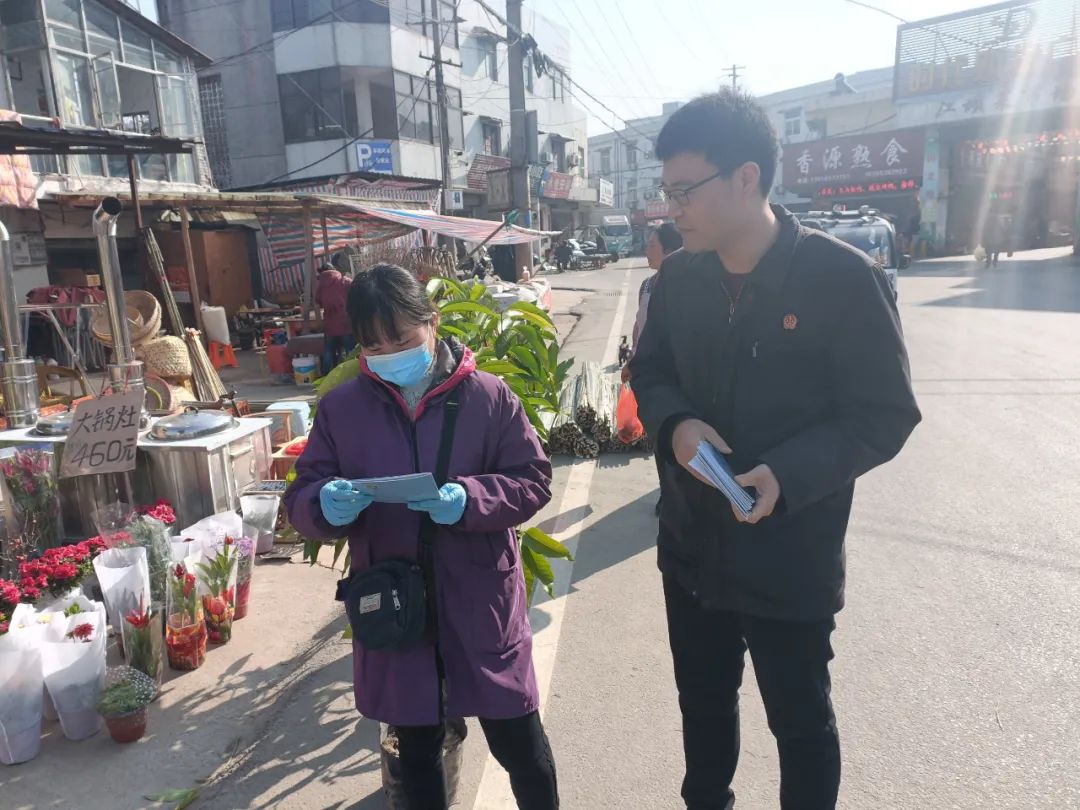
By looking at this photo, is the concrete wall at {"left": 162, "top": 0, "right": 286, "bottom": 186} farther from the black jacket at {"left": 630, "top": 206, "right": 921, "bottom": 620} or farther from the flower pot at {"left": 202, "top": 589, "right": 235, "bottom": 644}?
the black jacket at {"left": 630, "top": 206, "right": 921, "bottom": 620}

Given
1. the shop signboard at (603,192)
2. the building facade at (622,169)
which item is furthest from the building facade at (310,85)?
the building facade at (622,169)

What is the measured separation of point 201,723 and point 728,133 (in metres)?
2.81

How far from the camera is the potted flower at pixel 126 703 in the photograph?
2.72 meters

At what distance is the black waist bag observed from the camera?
6.06 feet

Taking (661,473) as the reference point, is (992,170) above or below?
above

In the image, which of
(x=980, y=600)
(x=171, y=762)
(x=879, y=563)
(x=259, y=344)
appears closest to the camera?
(x=171, y=762)

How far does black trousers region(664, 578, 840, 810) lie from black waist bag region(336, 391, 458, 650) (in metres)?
0.66

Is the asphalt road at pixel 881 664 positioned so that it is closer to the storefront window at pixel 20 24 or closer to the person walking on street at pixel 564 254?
the storefront window at pixel 20 24

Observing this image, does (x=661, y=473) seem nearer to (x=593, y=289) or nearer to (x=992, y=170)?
(x=593, y=289)

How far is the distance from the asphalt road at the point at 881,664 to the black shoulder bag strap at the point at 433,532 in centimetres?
94

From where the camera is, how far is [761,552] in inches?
69.6

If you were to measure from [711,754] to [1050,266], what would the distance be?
26.8 metres

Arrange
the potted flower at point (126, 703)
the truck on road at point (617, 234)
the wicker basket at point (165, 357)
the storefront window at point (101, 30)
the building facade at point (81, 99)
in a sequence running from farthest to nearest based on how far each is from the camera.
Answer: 1. the truck on road at point (617, 234)
2. the storefront window at point (101, 30)
3. the building facade at point (81, 99)
4. the wicker basket at point (165, 357)
5. the potted flower at point (126, 703)

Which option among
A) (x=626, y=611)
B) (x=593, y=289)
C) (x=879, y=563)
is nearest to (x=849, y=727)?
(x=626, y=611)
